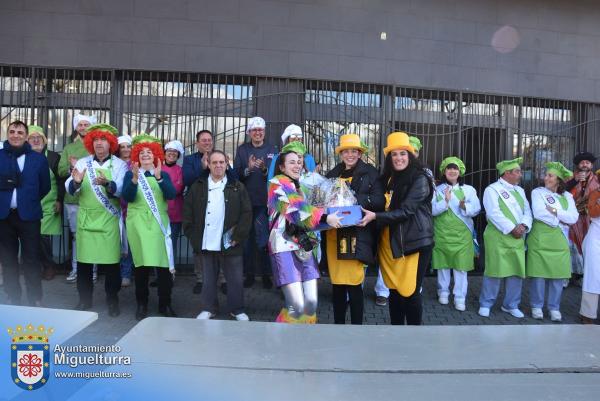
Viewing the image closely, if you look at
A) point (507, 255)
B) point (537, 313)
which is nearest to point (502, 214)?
point (507, 255)

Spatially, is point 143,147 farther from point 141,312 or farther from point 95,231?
point 141,312

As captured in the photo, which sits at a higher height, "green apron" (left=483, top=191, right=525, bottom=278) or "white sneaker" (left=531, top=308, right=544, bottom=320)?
"green apron" (left=483, top=191, right=525, bottom=278)

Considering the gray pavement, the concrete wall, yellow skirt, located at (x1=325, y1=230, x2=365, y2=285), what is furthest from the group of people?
the concrete wall

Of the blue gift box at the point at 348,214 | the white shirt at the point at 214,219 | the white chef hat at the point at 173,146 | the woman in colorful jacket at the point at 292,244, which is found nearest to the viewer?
the blue gift box at the point at 348,214

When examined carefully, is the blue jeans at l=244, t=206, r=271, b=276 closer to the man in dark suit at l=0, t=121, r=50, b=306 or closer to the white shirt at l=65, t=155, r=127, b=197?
the white shirt at l=65, t=155, r=127, b=197

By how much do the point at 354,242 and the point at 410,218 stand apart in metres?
0.48

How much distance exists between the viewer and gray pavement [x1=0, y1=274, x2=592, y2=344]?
15.8 ft

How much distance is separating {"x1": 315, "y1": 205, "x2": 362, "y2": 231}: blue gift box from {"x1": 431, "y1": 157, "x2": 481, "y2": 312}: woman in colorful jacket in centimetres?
219

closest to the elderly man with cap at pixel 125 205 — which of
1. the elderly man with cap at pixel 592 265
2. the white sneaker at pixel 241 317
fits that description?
the white sneaker at pixel 241 317

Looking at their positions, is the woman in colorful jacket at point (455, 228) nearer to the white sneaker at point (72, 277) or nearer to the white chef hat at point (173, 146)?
the white chef hat at point (173, 146)

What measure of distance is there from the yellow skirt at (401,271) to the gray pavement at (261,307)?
1202mm

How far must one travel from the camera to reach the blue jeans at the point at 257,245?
18.2 ft

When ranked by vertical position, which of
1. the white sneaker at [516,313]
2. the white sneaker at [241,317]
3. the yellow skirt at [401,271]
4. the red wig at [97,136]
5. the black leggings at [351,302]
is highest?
the red wig at [97,136]

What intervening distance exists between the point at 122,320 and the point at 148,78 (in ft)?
12.0
